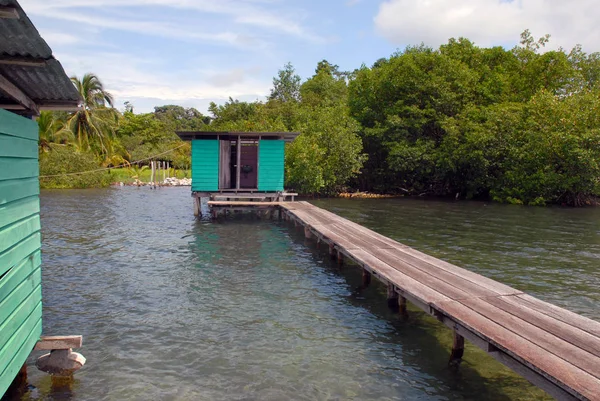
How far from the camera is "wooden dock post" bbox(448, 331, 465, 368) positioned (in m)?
5.77

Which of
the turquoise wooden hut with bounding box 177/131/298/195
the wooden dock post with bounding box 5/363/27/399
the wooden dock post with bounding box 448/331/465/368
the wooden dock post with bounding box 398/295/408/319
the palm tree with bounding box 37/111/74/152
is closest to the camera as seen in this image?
the wooden dock post with bounding box 5/363/27/399

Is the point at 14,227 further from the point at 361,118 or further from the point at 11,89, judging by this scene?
the point at 361,118

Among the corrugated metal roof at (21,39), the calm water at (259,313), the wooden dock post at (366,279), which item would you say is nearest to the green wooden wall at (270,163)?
the calm water at (259,313)

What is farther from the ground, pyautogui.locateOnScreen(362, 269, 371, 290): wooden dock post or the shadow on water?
pyautogui.locateOnScreen(362, 269, 371, 290): wooden dock post

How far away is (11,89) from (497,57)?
32781 millimetres

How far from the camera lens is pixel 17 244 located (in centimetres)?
417

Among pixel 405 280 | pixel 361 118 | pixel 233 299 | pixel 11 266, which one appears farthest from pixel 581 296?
pixel 361 118

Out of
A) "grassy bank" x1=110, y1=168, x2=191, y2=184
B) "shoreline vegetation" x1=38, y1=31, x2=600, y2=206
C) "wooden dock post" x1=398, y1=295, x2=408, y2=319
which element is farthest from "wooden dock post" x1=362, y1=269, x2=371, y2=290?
"grassy bank" x1=110, y1=168, x2=191, y2=184

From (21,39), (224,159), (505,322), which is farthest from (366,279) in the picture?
(224,159)

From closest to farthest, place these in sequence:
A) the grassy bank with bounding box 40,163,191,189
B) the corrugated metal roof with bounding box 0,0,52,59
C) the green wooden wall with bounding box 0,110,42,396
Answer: the corrugated metal roof with bounding box 0,0,52,59, the green wooden wall with bounding box 0,110,42,396, the grassy bank with bounding box 40,163,191,189

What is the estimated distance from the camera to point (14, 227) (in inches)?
160

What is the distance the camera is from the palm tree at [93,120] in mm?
35438

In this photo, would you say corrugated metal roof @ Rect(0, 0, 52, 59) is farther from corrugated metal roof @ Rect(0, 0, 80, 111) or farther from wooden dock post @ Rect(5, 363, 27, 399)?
wooden dock post @ Rect(5, 363, 27, 399)

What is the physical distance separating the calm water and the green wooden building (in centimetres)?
104
